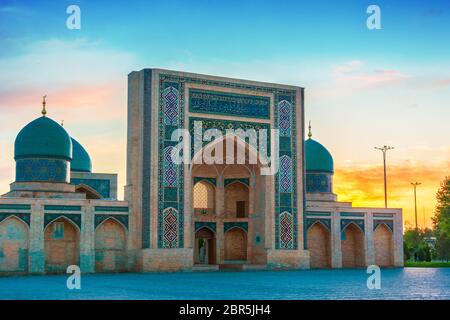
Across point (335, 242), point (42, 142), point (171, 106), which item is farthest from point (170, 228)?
point (335, 242)

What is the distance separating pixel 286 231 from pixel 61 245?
829cm

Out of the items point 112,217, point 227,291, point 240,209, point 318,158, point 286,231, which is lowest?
point 227,291

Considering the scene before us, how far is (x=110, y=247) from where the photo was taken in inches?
983

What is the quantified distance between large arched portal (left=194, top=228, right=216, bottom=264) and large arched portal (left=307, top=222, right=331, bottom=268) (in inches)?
153

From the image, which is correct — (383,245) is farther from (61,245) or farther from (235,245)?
(61,245)

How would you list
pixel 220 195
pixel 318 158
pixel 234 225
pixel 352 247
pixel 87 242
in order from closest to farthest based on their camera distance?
1. pixel 87 242
2. pixel 234 225
3. pixel 220 195
4. pixel 352 247
5. pixel 318 158

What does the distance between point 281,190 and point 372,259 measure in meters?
5.58

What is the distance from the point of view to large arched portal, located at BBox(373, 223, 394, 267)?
101 feet

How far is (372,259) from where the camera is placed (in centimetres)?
3003

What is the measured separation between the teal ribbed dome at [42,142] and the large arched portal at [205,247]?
6106 millimetres

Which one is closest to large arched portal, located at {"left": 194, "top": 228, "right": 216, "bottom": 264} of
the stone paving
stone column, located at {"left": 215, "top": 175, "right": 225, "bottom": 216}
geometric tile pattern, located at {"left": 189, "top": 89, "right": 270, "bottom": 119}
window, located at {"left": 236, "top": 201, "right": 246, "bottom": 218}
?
stone column, located at {"left": 215, "top": 175, "right": 225, "bottom": 216}

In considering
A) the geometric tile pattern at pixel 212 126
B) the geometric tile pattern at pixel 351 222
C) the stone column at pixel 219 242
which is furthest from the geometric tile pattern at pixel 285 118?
the geometric tile pattern at pixel 351 222
